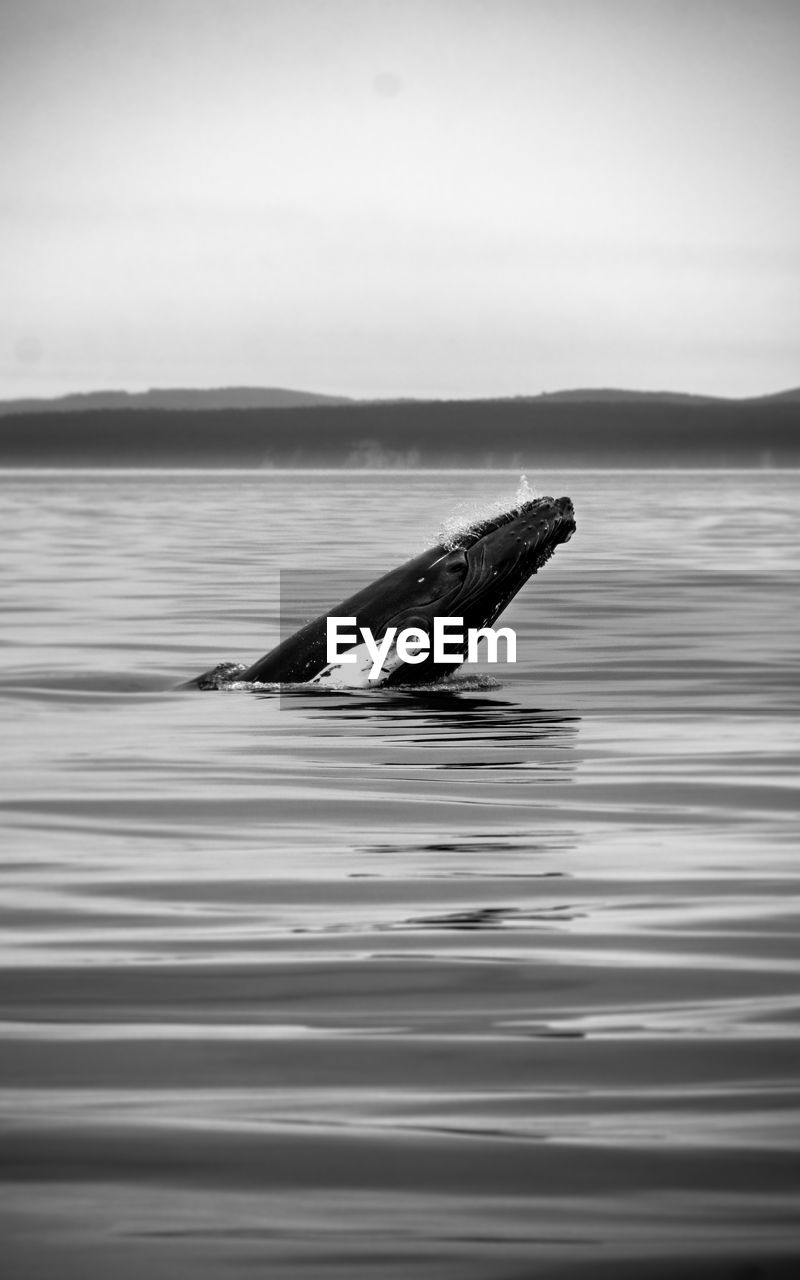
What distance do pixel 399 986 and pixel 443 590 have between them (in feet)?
28.0

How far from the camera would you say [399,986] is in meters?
6.27

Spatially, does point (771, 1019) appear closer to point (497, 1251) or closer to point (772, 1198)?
point (772, 1198)

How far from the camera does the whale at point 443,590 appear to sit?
48.3 feet

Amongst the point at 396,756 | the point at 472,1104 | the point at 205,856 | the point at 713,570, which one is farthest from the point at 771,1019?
the point at 713,570

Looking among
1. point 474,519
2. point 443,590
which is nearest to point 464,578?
point 443,590

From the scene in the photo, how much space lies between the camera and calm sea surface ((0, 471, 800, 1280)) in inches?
172

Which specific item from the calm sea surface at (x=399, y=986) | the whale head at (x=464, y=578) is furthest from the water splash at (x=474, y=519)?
the calm sea surface at (x=399, y=986)

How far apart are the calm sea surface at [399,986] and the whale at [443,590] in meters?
0.45

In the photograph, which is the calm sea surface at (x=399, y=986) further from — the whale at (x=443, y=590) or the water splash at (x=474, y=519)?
the water splash at (x=474, y=519)

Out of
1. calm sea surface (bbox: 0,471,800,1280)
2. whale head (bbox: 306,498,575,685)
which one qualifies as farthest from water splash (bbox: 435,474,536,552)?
calm sea surface (bbox: 0,471,800,1280)

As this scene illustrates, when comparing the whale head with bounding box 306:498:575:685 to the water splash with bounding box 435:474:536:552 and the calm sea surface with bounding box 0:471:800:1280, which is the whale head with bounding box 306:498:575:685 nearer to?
the water splash with bounding box 435:474:536:552

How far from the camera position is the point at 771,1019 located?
589 centimetres

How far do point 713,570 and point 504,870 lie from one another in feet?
87.1

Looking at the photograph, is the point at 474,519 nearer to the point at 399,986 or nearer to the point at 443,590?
the point at 443,590
